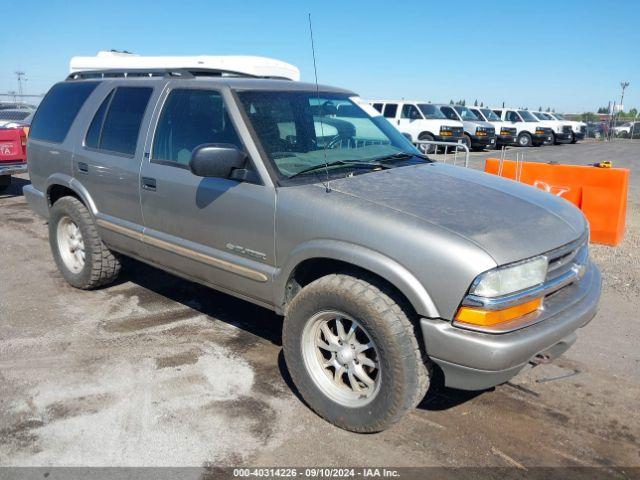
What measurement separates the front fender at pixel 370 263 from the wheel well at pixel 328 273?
79mm

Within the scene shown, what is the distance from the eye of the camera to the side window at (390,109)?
20672 millimetres

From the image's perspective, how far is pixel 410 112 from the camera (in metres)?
20.5

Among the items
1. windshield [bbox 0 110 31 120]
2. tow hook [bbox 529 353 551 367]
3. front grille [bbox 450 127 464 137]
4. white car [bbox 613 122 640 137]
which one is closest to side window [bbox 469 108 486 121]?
front grille [bbox 450 127 464 137]

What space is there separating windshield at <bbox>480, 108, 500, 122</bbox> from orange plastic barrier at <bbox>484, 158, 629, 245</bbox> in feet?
68.2

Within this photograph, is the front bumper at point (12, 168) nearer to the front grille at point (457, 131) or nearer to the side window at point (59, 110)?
the side window at point (59, 110)

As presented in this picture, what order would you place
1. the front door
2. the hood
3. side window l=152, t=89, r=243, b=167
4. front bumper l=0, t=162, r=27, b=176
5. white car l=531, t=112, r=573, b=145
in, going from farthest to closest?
white car l=531, t=112, r=573, b=145
front bumper l=0, t=162, r=27, b=176
side window l=152, t=89, r=243, b=167
the front door
the hood

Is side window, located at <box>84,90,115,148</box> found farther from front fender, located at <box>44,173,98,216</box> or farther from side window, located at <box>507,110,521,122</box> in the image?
side window, located at <box>507,110,521,122</box>

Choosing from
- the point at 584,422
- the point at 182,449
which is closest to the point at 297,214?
the point at 182,449

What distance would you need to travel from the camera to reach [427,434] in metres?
3.08

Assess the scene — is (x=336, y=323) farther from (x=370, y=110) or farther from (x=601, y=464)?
(x=370, y=110)

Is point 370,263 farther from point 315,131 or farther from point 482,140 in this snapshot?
point 482,140

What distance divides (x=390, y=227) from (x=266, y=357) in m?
1.65

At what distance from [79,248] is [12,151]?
Answer: 5485 mm

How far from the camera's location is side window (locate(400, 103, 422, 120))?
2038 cm
